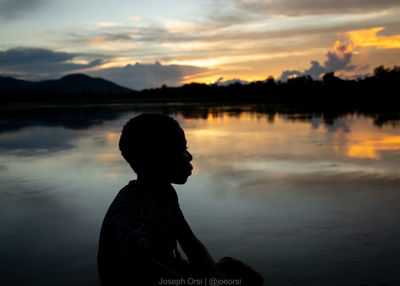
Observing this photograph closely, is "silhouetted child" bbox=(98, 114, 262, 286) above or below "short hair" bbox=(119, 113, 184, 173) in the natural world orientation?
below

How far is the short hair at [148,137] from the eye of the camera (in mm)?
1588

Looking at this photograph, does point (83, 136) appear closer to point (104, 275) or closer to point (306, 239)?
point (306, 239)

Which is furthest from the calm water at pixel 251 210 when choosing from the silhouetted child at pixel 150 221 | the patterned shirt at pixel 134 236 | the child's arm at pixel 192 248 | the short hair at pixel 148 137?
the short hair at pixel 148 137

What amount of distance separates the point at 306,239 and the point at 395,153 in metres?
6.70

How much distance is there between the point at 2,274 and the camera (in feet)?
12.3

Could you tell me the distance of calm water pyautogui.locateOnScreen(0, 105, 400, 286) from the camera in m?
3.69

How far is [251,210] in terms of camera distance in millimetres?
5336

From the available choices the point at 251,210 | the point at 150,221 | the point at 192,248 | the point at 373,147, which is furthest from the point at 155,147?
the point at 373,147

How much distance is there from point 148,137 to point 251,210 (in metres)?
4.00

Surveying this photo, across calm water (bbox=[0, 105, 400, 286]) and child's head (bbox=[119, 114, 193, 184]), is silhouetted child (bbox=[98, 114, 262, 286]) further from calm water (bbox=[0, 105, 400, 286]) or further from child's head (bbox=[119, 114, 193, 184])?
calm water (bbox=[0, 105, 400, 286])

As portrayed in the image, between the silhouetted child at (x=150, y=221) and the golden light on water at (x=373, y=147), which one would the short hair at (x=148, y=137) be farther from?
the golden light on water at (x=373, y=147)

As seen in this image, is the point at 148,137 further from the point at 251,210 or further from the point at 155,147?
the point at 251,210

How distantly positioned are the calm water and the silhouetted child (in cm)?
194

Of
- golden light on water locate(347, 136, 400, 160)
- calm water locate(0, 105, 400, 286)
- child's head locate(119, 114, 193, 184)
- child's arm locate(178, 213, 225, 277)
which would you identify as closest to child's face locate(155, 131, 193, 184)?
child's head locate(119, 114, 193, 184)
